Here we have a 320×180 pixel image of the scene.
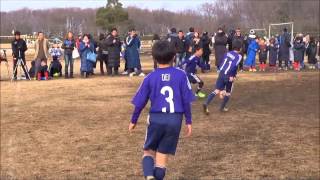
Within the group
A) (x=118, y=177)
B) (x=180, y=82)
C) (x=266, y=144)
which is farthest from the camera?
(x=266, y=144)

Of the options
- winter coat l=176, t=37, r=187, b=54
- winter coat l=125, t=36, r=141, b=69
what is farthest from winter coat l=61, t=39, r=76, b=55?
winter coat l=176, t=37, r=187, b=54

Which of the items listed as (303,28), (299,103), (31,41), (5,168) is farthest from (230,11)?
(5,168)

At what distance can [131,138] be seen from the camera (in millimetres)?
11570

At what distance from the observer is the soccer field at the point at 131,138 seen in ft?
32.6

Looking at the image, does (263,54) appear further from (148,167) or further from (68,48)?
(148,167)

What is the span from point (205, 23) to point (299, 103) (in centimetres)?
2573

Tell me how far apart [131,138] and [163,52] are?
6773 millimetres

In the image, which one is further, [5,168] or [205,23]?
[205,23]

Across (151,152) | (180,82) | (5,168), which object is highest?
(180,82)

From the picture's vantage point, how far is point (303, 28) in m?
41.1

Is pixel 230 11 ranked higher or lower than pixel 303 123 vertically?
higher

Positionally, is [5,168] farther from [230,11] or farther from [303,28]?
[303,28]

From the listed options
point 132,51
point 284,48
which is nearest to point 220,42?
point 132,51

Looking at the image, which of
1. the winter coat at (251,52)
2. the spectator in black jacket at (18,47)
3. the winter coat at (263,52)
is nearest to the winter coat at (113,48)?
the spectator in black jacket at (18,47)
